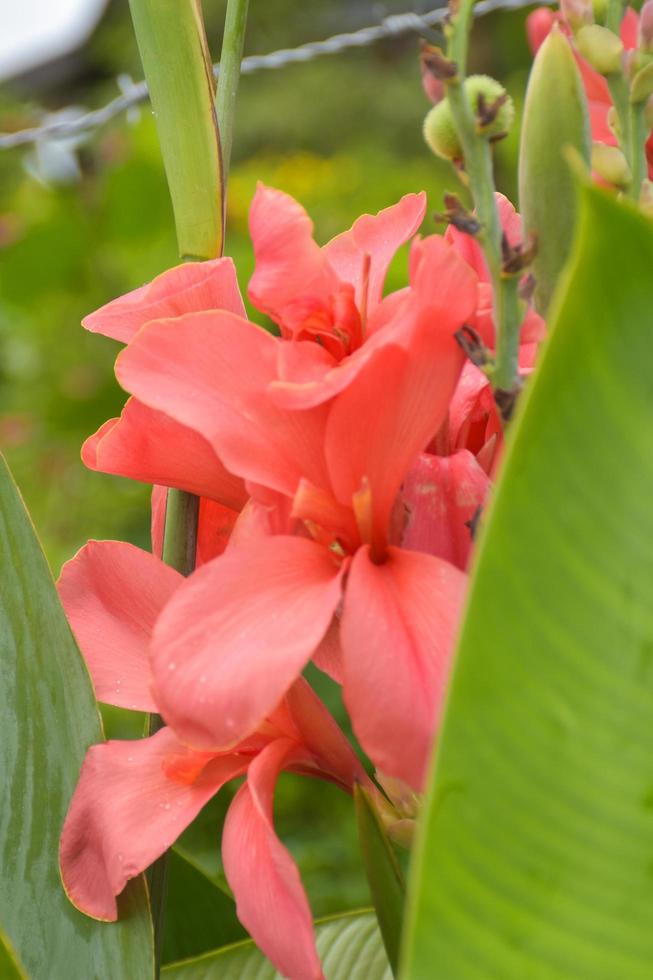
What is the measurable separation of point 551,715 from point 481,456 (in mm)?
148

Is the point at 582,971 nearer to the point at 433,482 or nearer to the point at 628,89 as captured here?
the point at 433,482

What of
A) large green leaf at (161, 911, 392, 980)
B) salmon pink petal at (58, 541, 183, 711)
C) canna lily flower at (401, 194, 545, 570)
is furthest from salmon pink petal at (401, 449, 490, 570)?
large green leaf at (161, 911, 392, 980)

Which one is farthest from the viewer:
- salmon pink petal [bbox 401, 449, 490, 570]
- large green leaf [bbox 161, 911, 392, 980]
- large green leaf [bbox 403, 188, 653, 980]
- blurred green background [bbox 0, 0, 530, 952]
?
blurred green background [bbox 0, 0, 530, 952]

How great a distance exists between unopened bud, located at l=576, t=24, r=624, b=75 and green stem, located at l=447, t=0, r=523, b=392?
8 centimetres

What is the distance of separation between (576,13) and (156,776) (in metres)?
0.29

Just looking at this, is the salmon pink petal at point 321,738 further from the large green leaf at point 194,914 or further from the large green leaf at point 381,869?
the large green leaf at point 194,914

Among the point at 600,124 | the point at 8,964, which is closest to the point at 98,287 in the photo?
the point at 600,124

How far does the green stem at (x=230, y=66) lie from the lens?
44 centimetres

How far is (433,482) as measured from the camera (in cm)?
37

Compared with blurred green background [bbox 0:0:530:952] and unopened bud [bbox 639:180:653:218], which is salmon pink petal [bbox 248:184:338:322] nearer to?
unopened bud [bbox 639:180:653:218]

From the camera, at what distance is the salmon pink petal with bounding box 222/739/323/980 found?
1.14 ft

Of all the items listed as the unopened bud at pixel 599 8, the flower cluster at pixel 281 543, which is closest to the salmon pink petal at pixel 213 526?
the flower cluster at pixel 281 543

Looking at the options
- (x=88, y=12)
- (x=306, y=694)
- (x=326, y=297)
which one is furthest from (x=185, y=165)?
(x=88, y=12)

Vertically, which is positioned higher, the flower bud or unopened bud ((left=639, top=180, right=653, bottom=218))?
the flower bud
